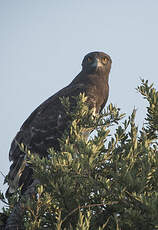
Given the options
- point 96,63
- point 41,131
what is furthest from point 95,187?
point 96,63

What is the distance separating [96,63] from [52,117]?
215 centimetres

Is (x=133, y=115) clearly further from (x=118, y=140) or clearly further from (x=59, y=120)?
(x=59, y=120)

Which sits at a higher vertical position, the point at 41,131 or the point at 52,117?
the point at 52,117

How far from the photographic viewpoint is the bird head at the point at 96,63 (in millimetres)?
9305

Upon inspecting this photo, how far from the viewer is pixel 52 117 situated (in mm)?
8031

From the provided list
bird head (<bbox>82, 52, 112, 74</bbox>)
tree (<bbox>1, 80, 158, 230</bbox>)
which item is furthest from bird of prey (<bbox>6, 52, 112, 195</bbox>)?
tree (<bbox>1, 80, 158, 230</bbox>)

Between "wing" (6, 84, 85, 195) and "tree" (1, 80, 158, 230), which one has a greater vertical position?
"wing" (6, 84, 85, 195)

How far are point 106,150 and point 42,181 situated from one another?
0.77 meters

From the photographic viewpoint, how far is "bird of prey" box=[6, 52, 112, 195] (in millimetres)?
6891

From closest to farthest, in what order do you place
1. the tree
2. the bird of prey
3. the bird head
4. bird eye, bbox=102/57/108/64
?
the tree → the bird of prey → the bird head → bird eye, bbox=102/57/108/64

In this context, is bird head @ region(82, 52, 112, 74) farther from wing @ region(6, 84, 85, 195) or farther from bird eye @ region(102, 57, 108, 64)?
wing @ region(6, 84, 85, 195)

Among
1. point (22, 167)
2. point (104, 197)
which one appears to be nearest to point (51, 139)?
point (22, 167)

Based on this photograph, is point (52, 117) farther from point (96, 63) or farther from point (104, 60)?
point (104, 60)

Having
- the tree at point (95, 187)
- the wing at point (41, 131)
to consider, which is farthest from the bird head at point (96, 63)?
the tree at point (95, 187)
